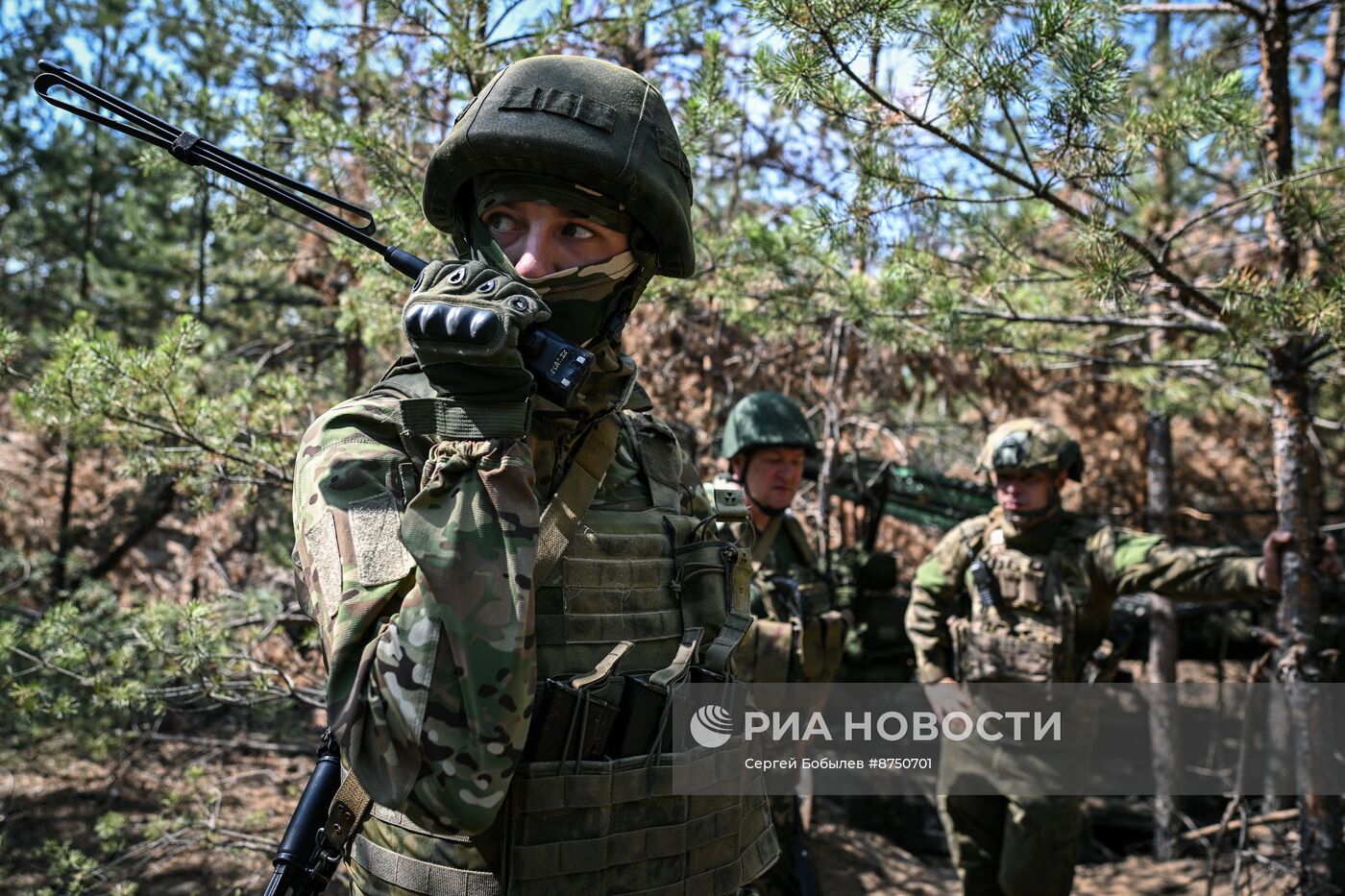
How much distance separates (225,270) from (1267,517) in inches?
328

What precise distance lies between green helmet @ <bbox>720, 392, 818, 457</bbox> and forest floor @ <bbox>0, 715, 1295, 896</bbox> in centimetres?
258

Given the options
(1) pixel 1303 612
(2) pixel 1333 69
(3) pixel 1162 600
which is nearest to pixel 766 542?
(1) pixel 1303 612

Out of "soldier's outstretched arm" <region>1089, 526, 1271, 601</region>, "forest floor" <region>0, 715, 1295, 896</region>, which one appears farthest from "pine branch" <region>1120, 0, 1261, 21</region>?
"forest floor" <region>0, 715, 1295, 896</region>

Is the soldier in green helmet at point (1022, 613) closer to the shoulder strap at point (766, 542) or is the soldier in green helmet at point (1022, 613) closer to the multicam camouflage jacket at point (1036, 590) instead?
the multicam camouflage jacket at point (1036, 590)

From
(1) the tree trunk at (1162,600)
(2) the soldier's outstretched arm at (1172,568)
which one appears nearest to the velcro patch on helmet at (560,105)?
(2) the soldier's outstretched arm at (1172,568)

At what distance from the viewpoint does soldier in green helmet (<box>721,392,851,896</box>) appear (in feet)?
14.2

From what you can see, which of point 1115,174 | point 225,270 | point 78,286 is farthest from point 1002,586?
point 78,286

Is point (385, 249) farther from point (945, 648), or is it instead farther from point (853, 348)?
point (853, 348)

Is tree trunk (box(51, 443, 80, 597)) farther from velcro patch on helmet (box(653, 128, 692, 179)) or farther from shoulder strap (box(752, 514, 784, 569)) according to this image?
velcro patch on helmet (box(653, 128, 692, 179))

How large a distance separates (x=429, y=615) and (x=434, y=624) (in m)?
0.01

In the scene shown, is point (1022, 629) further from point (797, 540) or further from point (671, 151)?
point (671, 151)

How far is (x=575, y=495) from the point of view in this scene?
71.9 inches

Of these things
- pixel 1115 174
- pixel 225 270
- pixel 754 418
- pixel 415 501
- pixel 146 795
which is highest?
pixel 225 270

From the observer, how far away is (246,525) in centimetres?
630
